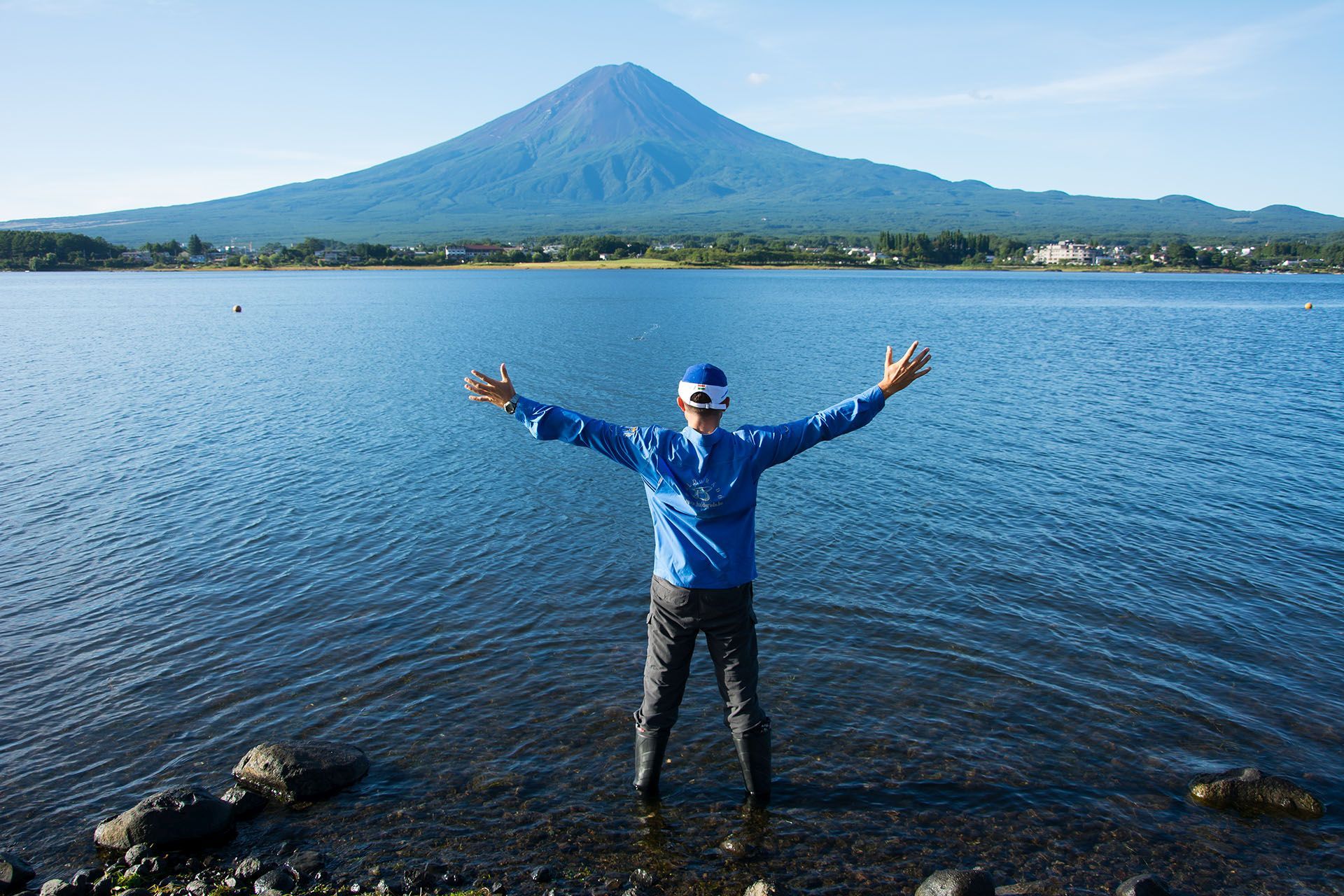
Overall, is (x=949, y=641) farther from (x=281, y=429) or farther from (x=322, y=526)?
(x=281, y=429)

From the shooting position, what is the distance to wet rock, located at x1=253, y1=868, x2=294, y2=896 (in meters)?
7.02

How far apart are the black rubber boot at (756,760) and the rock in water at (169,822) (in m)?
4.80

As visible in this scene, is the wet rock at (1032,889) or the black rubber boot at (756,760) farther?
the black rubber boot at (756,760)

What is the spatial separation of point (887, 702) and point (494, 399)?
21.8 ft

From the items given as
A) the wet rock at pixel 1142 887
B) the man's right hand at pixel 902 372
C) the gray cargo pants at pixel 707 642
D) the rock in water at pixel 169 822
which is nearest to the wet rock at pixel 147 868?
the rock in water at pixel 169 822

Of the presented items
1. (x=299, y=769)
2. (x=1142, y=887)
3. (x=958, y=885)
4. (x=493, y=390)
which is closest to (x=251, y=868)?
(x=299, y=769)

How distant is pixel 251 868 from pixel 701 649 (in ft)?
20.8

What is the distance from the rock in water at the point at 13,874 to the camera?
720cm

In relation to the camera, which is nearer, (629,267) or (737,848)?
(737,848)

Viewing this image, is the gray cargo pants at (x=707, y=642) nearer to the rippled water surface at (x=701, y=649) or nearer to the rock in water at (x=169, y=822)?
the rippled water surface at (x=701, y=649)

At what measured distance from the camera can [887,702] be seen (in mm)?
10500

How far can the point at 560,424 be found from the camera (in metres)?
6.50

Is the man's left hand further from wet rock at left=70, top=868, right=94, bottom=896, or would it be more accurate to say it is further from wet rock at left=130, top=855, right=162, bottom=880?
wet rock at left=70, top=868, right=94, bottom=896

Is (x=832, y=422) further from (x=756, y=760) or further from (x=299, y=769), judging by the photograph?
(x=299, y=769)
